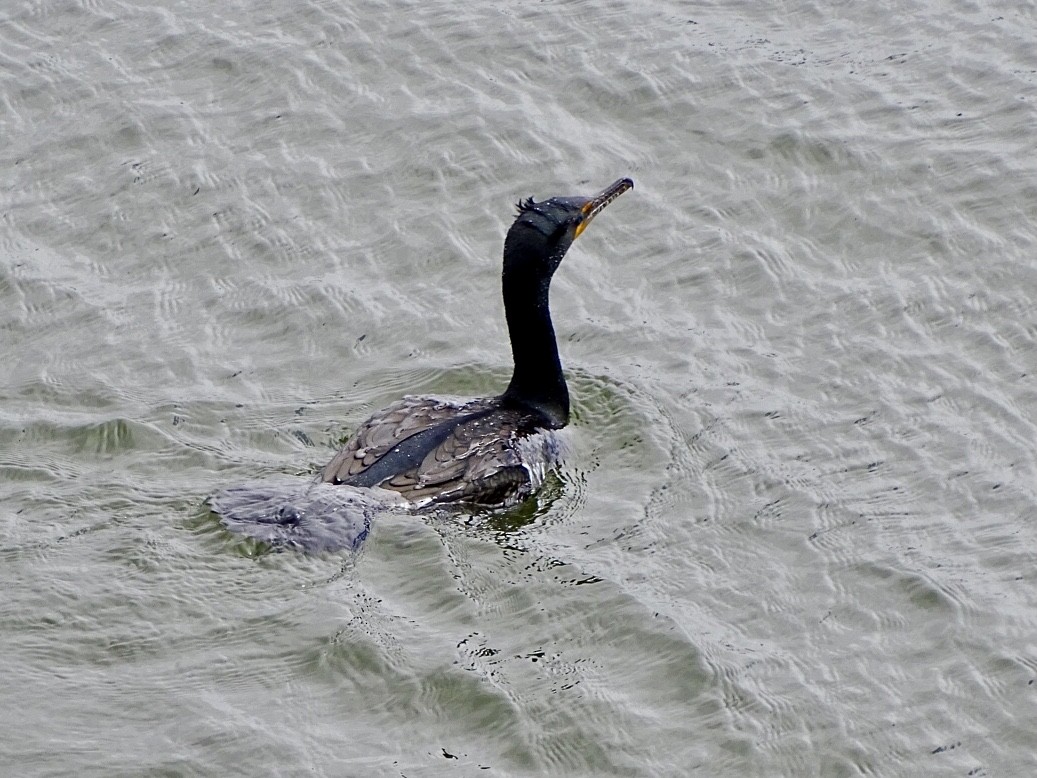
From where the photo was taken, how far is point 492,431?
948 centimetres

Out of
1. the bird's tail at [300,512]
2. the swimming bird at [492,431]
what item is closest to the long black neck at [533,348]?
the swimming bird at [492,431]

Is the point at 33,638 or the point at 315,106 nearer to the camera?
the point at 33,638

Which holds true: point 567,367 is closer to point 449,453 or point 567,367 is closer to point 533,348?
point 533,348

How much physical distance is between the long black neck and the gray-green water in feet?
0.92

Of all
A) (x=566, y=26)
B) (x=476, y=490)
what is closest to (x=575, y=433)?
(x=476, y=490)

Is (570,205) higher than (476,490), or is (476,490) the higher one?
(570,205)

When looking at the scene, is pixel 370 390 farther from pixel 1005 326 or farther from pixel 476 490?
pixel 1005 326

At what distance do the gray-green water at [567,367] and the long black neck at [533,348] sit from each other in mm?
281

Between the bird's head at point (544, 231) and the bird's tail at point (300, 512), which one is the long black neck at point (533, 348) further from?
the bird's tail at point (300, 512)

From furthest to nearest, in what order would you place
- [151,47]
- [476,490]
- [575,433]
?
[151,47], [575,433], [476,490]

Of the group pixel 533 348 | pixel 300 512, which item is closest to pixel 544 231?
pixel 533 348

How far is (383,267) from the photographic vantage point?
11070mm

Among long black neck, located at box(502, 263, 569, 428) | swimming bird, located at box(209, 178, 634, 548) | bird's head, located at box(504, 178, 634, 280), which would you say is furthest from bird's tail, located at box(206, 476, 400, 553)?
bird's head, located at box(504, 178, 634, 280)

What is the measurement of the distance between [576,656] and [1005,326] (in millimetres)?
3880
